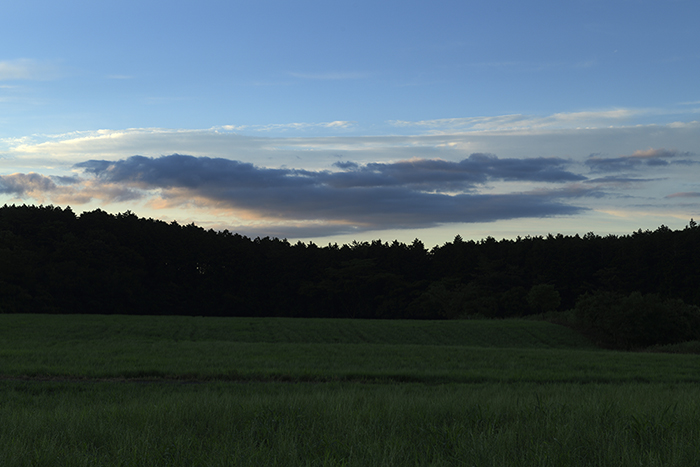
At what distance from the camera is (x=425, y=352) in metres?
23.8

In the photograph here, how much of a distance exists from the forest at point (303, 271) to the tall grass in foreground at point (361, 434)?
58006 mm

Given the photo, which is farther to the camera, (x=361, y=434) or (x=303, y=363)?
(x=303, y=363)

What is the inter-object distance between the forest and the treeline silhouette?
0.16 meters

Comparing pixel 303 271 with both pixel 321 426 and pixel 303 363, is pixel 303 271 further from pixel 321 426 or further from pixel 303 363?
pixel 321 426

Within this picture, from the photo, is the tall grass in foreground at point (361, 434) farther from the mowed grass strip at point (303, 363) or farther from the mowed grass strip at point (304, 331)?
the mowed grass strip at point (304, 331)

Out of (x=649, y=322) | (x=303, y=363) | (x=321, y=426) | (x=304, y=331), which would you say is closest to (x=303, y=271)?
(x=304, y=331)

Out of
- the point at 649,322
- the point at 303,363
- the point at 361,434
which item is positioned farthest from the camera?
the point at 649,322

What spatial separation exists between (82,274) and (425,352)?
185ft

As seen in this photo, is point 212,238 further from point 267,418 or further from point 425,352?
point 267,418

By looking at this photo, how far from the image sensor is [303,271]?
84.7 meters

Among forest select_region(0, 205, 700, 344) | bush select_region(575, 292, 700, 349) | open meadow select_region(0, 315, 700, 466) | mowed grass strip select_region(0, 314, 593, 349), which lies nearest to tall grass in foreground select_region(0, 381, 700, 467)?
open meadow select_region(0, 315, 700, 466)

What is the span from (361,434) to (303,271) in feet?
259

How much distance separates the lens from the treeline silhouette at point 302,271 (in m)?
66.8

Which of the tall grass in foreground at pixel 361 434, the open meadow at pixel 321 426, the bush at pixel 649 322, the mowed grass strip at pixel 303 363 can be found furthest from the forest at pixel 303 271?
the tall grass in foreground at pixel 361 434
